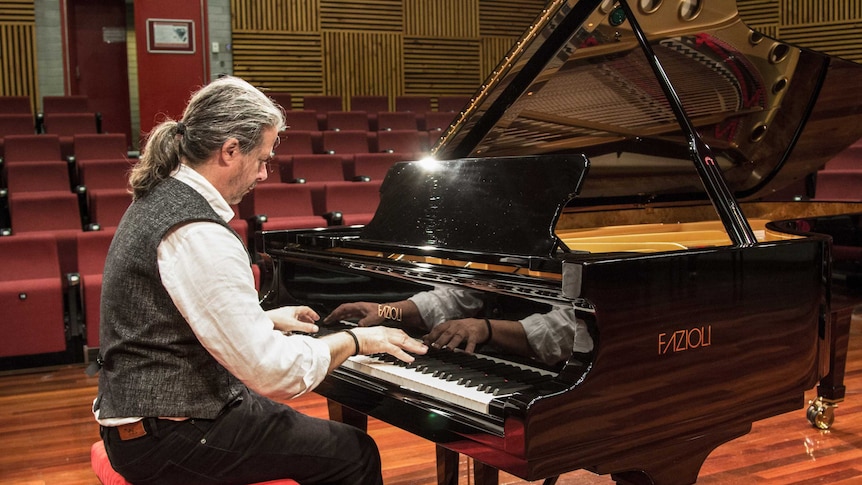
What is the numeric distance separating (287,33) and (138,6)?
1790 millimetres

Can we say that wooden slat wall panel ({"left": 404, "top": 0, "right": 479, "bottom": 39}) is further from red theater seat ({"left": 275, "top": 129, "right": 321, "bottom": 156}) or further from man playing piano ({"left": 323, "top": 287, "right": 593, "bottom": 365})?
man playing piano ({"left": 323, "top": 287, "right": 593, "bottom": 365})

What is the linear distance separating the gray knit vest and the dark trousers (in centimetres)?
5

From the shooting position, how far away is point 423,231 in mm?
2172

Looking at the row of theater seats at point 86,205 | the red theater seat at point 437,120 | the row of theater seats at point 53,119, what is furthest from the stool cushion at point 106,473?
the red theater seat at point 437,120

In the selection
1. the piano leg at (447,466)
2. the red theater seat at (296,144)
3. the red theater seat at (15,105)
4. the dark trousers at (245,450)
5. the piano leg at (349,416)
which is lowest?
the piano leg at (447,466)

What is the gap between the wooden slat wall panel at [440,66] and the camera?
33.6 ft

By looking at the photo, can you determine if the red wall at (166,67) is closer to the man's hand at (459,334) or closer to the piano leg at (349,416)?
the piano leg at (349,416)

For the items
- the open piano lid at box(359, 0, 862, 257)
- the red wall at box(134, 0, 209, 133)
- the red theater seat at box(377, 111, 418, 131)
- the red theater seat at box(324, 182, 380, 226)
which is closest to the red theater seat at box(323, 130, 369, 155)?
the red theater seat at box(377, 111, 418, 131)

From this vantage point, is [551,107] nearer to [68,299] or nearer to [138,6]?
[68,299]

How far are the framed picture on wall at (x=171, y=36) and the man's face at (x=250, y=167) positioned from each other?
303 inches

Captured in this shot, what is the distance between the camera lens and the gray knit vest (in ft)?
4.73

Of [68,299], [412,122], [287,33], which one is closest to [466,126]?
[68,299]

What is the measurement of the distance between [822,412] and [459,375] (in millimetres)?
2145

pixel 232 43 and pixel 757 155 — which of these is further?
pixel 232 43
